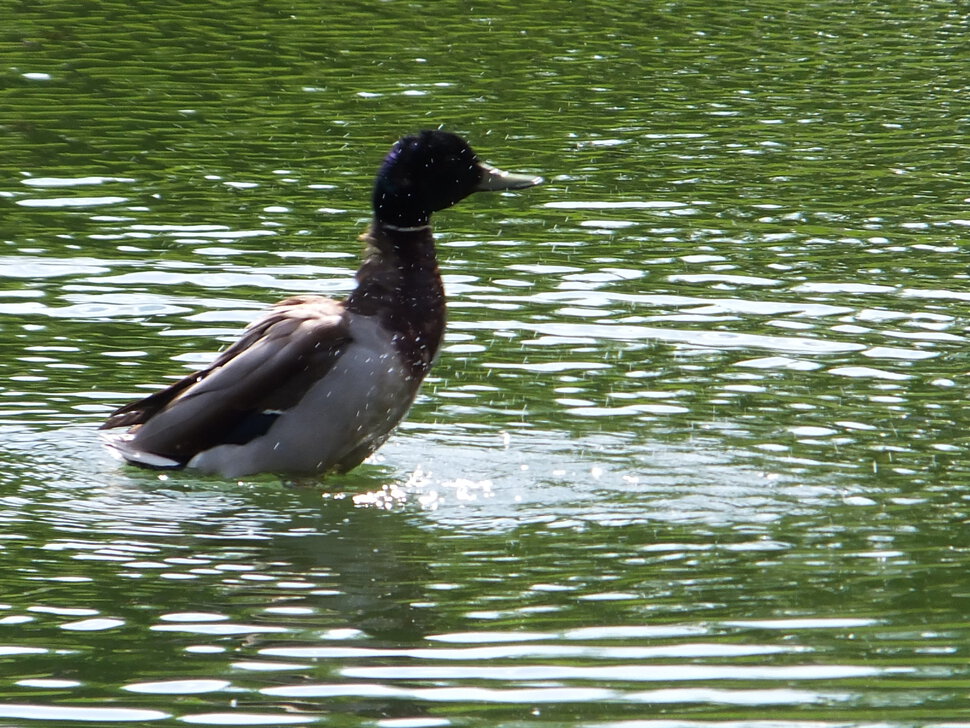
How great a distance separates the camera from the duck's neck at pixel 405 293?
25.1 ft

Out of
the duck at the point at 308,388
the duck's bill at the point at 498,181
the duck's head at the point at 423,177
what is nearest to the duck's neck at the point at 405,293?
the duck at the point at 308,388

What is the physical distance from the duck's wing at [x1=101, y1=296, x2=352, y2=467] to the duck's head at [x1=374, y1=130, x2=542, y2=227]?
584 mm

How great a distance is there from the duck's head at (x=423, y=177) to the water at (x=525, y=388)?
0.99 meters

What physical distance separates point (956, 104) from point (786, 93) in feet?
4.41

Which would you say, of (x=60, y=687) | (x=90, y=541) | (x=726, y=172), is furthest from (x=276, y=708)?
(x=726, y=172)

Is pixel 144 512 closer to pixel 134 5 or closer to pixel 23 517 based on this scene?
pixel 23 517

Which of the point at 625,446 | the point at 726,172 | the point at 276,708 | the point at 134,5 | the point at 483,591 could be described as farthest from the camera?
the point at 134,5

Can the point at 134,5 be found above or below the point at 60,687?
above

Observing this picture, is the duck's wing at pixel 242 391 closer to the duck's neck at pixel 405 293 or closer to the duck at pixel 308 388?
the duck at pixel 308 388

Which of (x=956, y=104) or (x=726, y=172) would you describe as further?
(x=956, y=104)

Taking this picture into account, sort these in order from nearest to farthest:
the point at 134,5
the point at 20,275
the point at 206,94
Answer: the point at 20,275 → the point at 206,94 → the point at 134,5

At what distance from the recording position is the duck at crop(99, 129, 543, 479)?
297 inches

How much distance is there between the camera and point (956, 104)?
14695 millimetres

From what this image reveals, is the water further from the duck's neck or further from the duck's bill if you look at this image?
the duck's bill
